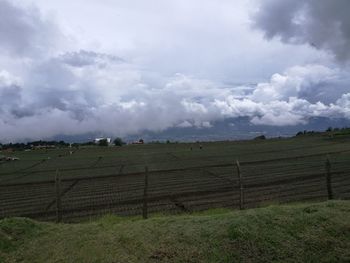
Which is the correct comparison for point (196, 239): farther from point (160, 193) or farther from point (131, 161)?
point (131, 161)

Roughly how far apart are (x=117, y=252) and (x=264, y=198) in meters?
11.3

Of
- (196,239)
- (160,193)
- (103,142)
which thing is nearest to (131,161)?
(160,193)

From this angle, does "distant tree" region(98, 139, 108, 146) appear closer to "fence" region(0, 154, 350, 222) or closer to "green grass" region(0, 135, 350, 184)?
"green grass" region(0, 135, 350, 184)

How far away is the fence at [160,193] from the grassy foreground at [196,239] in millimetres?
4037

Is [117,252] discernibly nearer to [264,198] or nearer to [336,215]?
[336,215]

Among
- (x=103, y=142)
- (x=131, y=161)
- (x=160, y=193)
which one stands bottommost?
(x=160, y=193)

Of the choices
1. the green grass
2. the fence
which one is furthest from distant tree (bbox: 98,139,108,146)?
the fence

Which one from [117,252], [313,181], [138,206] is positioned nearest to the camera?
[117,252]

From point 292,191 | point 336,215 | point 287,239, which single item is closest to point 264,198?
point 292,191

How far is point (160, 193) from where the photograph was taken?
22625 millimetres

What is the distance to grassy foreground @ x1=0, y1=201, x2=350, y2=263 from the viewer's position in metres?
7.19

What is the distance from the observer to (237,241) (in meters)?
7.45

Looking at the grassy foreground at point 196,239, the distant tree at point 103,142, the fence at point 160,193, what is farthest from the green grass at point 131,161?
the distant tree at point 103,142

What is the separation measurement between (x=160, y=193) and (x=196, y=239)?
A: 15.1 metres
